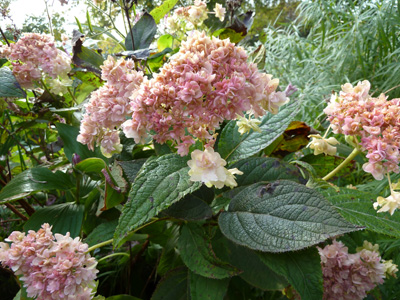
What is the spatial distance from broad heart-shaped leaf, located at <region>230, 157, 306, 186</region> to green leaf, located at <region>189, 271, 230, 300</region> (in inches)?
7.1

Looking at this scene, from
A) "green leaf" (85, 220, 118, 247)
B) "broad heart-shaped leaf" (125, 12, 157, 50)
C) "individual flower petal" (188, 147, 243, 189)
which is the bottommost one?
"green leaf" (85, 220, 118, 247)

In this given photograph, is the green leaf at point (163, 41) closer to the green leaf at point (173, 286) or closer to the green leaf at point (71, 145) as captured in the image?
the green leaf at point (71, 145)

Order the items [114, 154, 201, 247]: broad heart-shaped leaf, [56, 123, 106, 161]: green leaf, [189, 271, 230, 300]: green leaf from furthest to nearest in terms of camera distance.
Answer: [56, 123, 106, 161]: green leaf, [189, 271, 230, 300]: green leaf, [114, 154, 201, 247]: broad heart-shaped leaf

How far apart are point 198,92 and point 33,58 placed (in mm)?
578

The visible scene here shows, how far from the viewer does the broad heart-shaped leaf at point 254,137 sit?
0.62 meters

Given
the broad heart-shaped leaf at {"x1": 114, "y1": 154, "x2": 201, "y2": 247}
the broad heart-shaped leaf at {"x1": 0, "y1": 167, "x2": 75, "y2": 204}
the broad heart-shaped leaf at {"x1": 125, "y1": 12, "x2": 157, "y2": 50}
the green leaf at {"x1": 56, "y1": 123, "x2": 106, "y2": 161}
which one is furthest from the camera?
the broad heart-shaped leaf at {"x1": 125, "y1": 12, "x2": 157, "y2": 50}

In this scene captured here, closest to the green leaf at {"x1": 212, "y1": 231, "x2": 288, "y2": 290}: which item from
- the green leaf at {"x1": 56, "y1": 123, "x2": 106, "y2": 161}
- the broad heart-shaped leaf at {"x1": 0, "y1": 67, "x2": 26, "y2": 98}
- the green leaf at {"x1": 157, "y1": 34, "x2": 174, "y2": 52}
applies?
the green leaf at {"x1": 56, "y1": 123, "x2": 106, "y2": 161}

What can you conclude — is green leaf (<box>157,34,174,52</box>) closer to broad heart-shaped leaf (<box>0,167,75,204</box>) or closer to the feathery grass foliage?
broad heart-shaped leaf (<box>0,167,75,204</box>)

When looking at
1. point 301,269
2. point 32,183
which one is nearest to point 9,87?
point 32,183

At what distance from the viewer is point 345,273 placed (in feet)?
2.10

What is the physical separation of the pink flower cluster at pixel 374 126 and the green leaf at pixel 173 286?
1.25ft

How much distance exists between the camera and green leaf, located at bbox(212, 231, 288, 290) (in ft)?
1.92

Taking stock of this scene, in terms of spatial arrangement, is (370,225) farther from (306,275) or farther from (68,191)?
(68,191)

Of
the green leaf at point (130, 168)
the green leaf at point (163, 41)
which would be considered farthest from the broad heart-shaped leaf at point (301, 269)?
the green leaf at point (163, 41)
